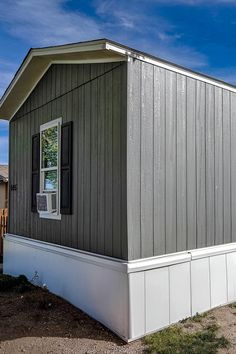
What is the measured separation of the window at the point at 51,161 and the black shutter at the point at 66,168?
134 mm

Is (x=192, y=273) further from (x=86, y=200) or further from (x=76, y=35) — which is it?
(x=76, y=35)

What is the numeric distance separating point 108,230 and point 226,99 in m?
2.72

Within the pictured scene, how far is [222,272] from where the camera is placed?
507 centimetres

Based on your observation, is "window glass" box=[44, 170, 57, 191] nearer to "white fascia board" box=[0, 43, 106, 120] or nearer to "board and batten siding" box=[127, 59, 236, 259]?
"white fascia board" box=[0, 43, 106, 120]

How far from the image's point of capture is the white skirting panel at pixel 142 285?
400 cm

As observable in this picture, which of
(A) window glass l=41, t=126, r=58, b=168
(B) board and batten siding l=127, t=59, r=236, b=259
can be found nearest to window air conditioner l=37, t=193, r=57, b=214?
(A) window glass l=41, t=126, r=58, b=168

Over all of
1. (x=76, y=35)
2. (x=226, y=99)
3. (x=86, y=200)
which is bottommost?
(x=86, y=200)

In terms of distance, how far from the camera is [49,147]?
Answer: 605 centimetres

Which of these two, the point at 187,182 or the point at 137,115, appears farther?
the point at 187,182

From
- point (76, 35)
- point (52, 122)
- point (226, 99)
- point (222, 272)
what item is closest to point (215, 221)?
point (222, 272)

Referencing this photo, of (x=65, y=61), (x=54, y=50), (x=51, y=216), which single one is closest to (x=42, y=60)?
(x=65, y=61)

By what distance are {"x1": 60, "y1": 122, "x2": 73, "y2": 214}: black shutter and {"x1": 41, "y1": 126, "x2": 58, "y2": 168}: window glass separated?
1.06 feet

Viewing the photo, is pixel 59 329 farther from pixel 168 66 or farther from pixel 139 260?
pixel 168 66

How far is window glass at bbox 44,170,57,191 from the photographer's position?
19.1 ft
